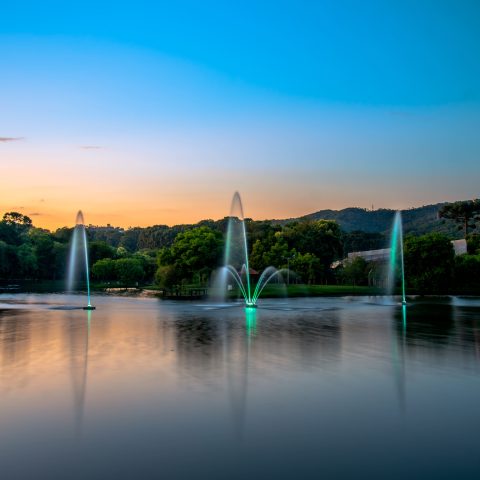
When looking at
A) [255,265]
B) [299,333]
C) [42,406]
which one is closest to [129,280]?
[255,265]

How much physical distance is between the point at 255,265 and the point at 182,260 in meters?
24.4

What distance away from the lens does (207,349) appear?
81.1 ft

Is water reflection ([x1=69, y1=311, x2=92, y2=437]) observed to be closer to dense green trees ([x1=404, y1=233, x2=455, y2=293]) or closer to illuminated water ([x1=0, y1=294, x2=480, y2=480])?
illuminated water ([x1=0, y1=294, x2=480, y2=480])

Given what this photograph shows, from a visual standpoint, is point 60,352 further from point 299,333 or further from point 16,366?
point 299,333

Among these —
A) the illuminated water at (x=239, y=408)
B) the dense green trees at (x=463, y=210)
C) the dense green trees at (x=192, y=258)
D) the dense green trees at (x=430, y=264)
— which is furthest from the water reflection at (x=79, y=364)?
the dense green trees at (x=463, y=210)

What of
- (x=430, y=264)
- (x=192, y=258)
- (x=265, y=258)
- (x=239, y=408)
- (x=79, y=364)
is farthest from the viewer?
(x=265, y=258)

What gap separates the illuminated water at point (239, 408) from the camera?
10.3 metres

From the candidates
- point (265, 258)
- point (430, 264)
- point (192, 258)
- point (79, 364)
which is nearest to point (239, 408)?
point (79, 364)

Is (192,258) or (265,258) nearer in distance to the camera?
(192,258)

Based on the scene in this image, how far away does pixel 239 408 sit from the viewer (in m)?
14.4

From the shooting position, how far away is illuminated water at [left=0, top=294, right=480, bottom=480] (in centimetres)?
1027

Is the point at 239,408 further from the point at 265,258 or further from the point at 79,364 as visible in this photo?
the point at 265,258

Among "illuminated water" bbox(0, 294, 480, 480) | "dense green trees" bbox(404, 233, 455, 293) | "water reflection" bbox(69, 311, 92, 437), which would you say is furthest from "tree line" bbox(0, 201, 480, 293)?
"illuminated water" bbox(0, 294, 480, 480)

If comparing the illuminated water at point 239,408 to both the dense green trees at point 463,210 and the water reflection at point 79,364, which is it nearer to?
the water reflection at point 79,364
